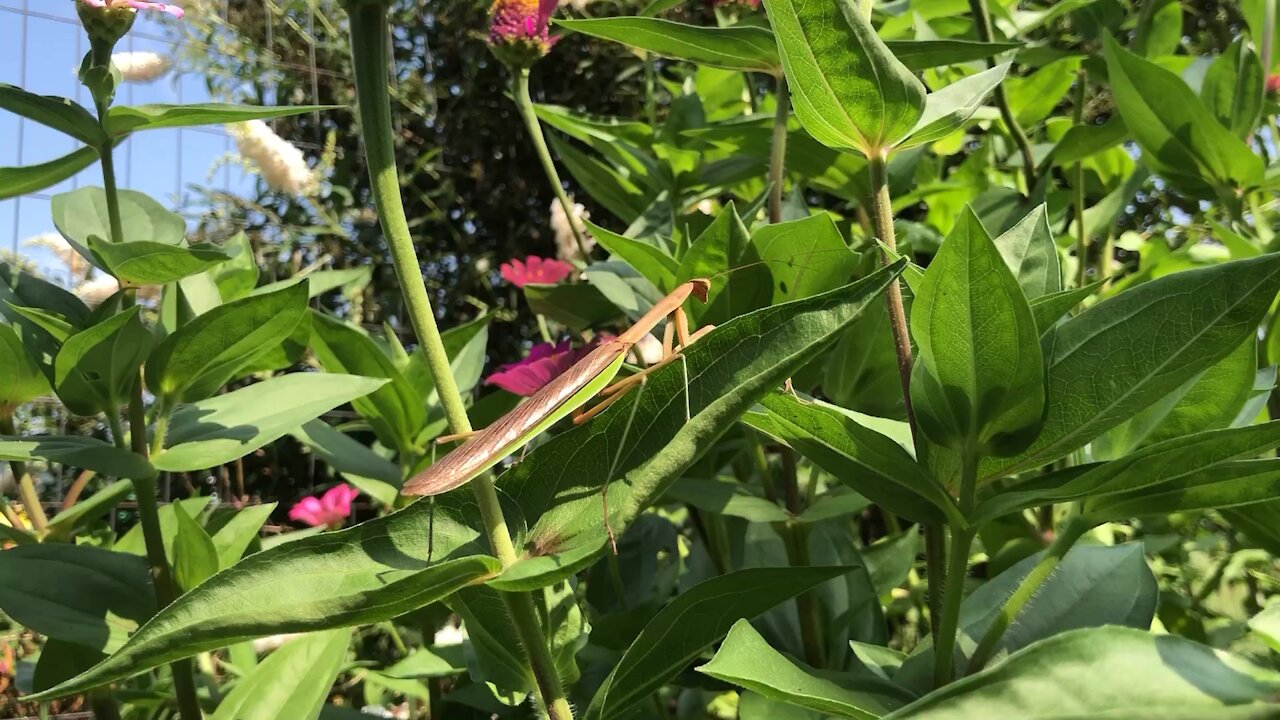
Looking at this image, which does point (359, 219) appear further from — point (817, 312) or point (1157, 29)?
point (817, 312)

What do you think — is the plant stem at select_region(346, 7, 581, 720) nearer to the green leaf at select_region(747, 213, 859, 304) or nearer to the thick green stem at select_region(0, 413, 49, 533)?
the green leaf at select_region(747, 213, 859, 304)

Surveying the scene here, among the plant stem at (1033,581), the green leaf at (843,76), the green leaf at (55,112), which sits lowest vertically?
the plant stem at (1033,581)

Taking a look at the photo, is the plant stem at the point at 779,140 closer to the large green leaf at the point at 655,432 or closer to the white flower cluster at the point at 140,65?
the large green leaf at the point at 655,432

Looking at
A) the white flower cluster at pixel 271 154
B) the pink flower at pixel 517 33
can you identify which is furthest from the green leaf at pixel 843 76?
the white flower cluster at pixel 271 154

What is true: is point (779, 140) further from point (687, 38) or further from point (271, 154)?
point (271, 154)

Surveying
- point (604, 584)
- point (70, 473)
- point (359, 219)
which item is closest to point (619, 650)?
point (604, 584)

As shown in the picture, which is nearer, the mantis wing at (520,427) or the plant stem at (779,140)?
the mantis wing at (520,427)
